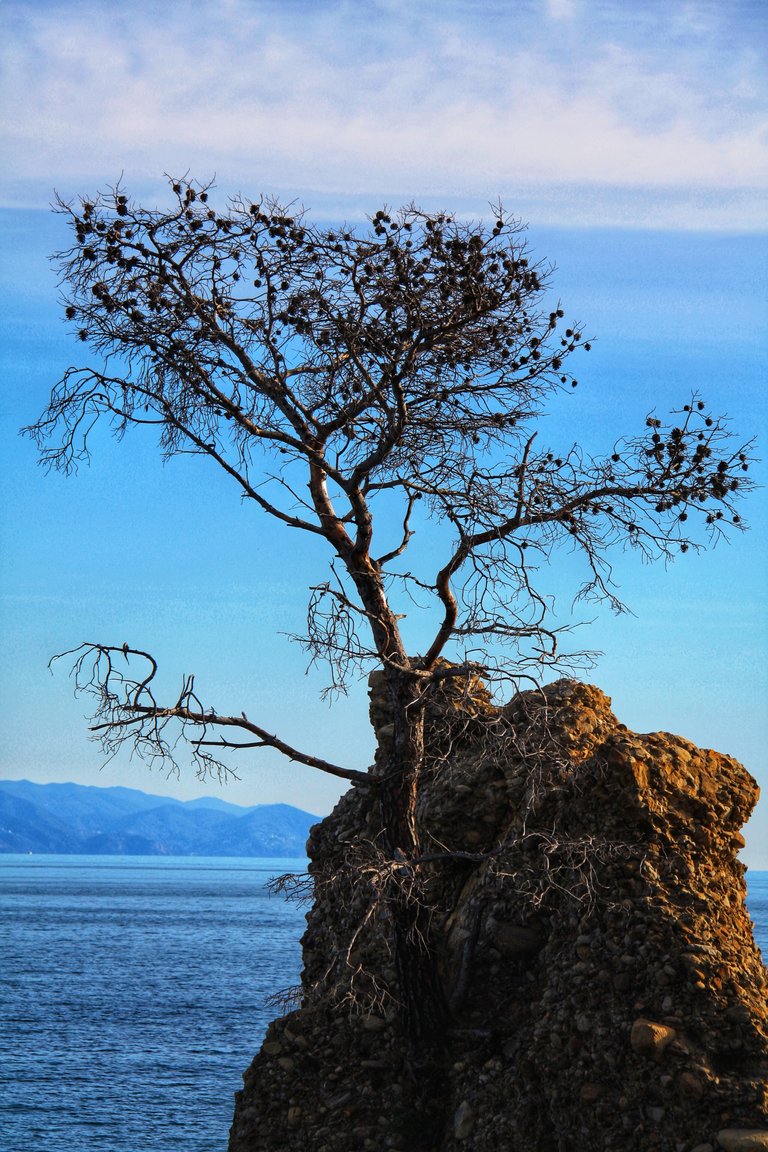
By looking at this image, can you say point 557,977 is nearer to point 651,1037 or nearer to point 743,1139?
point 651,1037

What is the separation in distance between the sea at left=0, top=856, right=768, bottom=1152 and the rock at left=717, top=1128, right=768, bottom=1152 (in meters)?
5.67

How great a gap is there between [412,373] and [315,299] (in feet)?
4.89

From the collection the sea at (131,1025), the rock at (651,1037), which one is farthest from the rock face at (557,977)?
the sea at (131,1025)

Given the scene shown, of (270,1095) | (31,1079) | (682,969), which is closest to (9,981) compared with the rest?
(31,1079)

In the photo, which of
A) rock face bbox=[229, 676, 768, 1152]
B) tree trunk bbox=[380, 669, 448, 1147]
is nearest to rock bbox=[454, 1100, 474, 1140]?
rock face bbox=[229, 676, 768, 1152]

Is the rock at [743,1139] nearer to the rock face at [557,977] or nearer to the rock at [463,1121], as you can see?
the rock face at [557,977]

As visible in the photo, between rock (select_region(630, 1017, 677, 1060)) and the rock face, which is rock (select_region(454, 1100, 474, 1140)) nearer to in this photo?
the rock face

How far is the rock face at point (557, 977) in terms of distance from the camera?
489 inches

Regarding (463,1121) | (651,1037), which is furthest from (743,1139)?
(463,1121)

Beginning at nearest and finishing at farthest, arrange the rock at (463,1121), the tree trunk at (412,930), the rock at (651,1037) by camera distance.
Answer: the rock at (651,1037) < the rock at (463,1121) < the tree trunk at (412,930)

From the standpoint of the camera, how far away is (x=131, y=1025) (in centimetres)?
4262

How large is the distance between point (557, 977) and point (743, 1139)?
2761 mm

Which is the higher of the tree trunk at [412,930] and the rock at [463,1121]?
the tree trunk at [412,930]

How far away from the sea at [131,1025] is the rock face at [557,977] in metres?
1.44
